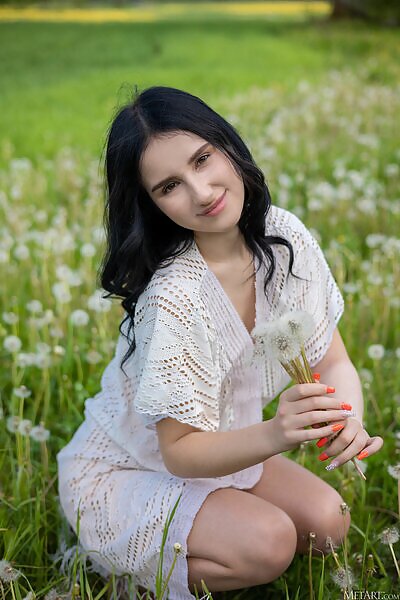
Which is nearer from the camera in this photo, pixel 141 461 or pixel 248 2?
pixel 141 461

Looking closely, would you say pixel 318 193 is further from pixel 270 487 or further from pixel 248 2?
pixel 248 2

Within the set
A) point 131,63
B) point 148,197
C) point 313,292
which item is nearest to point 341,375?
point 313,292

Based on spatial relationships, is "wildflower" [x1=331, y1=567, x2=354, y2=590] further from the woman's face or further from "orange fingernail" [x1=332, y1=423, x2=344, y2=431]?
the woman's face

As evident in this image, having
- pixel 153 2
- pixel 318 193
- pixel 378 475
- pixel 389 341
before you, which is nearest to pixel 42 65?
pixel 318 193

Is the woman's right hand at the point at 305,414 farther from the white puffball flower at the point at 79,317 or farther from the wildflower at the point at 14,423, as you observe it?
the white puffball flower at the point at 79,317

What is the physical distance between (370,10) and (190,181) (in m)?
16.7

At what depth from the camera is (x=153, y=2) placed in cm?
2778

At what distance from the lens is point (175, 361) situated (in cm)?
179

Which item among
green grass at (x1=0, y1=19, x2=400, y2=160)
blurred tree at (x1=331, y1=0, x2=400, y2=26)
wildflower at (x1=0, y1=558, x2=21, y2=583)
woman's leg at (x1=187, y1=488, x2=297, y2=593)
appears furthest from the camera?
blurred tree at (x1=331, y1=0, x2=400, y2=26)

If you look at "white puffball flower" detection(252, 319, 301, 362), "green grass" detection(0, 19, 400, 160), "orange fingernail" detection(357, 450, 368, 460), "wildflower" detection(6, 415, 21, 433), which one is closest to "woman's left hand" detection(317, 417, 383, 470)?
"orange fingernail" detection(357, 450, 368, 460)

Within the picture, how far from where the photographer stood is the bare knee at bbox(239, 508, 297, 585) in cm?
181

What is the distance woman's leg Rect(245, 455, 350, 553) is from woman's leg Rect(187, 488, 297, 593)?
0.15 meters

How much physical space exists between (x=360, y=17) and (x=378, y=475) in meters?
17.5

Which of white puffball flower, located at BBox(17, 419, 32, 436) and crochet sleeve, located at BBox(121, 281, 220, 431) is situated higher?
crochet sleeve, located at BBox(121, 281, 220, 431)
